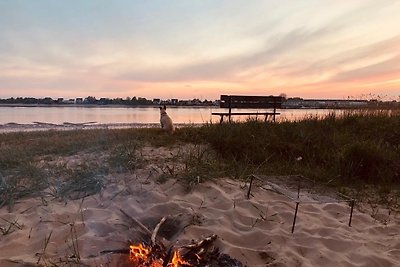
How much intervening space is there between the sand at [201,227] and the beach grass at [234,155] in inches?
15.0

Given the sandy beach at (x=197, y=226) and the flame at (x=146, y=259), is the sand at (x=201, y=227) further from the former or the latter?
the flame at (x=146, y=259)

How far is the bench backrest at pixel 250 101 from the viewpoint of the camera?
13078 millimetres

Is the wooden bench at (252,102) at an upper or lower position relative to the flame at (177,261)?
upper

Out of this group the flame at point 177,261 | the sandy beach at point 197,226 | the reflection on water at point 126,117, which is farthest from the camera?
the reflection on water at point 126,117

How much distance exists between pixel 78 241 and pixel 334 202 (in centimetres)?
332

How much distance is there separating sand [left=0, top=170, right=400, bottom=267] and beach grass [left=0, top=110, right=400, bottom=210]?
38 cm

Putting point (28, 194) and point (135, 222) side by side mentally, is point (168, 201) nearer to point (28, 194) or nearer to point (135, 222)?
point (135, 222)

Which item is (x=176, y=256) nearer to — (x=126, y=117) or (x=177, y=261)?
(x=177, y=261)

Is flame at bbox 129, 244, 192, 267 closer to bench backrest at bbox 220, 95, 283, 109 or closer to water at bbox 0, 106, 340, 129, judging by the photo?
water at bbox 0, 106, 340, 129

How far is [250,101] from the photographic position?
1354 centimetres

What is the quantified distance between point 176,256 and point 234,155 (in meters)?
4.55

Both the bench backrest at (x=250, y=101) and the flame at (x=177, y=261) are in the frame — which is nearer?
the flame at (x=177, y=261)

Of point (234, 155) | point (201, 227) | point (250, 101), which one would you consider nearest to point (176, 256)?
point (201, 227)

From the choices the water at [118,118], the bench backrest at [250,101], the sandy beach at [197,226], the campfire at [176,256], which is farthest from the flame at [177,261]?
the bench backrest at [250,101]
